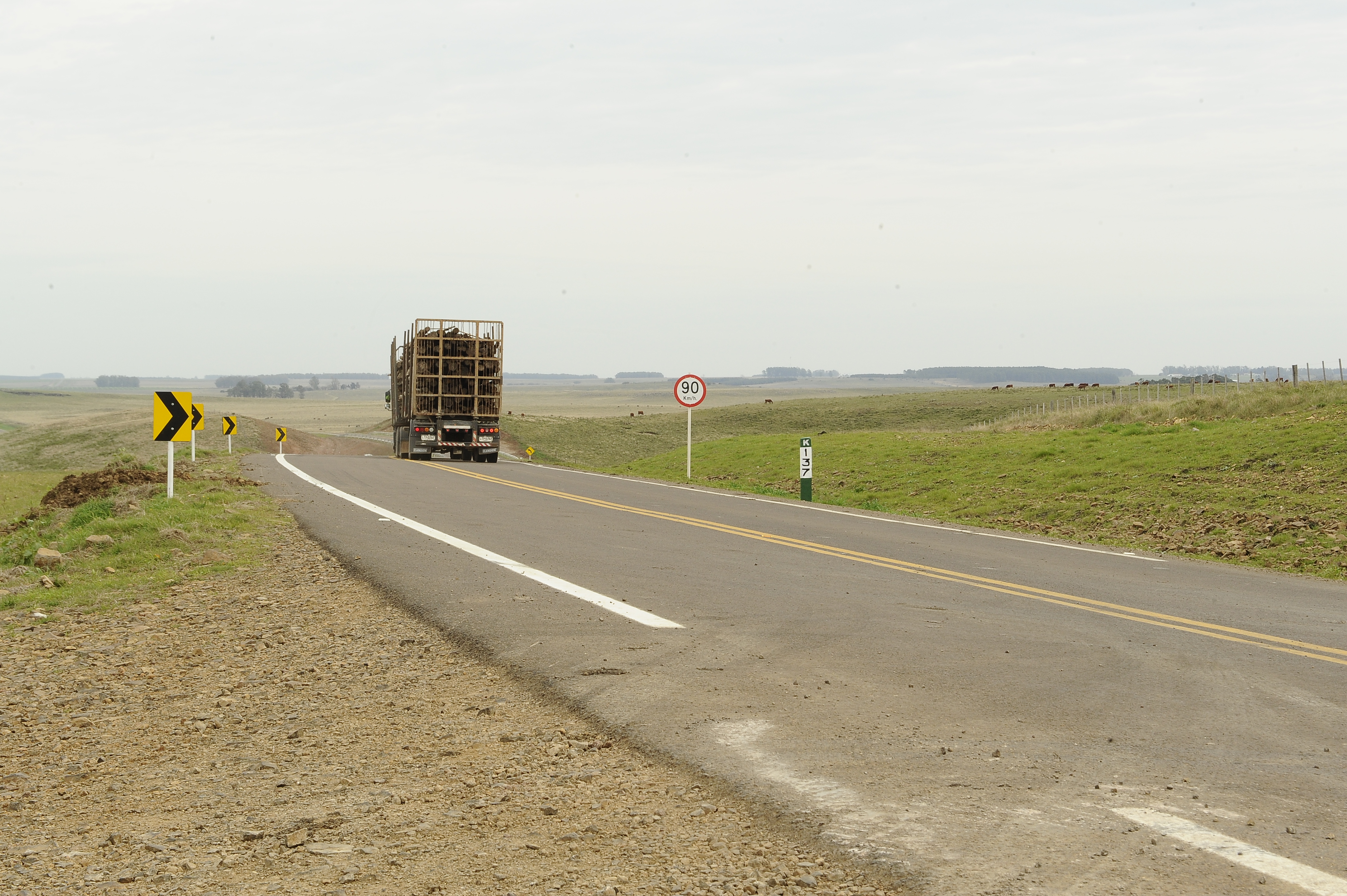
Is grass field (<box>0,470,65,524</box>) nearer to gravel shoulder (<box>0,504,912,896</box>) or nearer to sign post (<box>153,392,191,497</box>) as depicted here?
sign post (<box>153,392,191,497</box>)

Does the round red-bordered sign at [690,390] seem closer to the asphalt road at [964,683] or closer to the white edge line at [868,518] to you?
the white edge line at [868,518]

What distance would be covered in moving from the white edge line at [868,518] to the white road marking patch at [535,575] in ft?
23.2

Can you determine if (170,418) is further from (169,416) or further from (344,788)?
(344,788)

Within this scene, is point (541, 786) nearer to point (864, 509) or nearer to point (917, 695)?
point (917, 695)

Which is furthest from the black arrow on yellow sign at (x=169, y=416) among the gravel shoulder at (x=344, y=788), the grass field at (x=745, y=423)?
the grass field at (x=745, y=423)

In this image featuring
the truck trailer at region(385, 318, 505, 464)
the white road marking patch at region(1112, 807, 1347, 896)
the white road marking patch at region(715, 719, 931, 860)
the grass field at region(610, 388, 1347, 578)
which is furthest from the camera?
the truck trailer at region(385, 318, 505, 464)

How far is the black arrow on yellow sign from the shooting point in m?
17.3

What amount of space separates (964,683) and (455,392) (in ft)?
105

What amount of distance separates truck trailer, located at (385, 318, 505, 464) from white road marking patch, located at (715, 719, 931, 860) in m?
32.2

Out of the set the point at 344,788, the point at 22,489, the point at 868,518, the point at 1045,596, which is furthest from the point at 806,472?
the point at 22,489

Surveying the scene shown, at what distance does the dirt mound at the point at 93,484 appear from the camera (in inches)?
853

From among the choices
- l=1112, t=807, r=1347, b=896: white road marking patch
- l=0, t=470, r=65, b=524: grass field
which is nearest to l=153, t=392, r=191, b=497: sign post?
l=0, t=470, r=65, b=524: grass field

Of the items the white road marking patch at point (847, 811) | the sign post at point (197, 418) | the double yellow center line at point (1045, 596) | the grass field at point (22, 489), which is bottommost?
the grass field at point (22, 489)

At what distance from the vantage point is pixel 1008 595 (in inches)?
411
